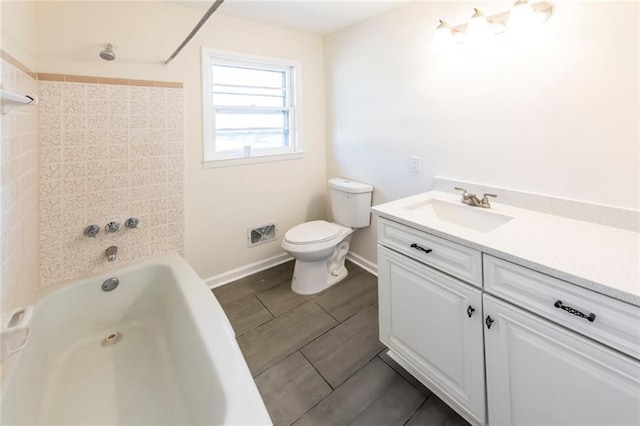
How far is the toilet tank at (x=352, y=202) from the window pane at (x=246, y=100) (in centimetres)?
91

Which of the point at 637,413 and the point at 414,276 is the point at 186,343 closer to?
the point at 414,276

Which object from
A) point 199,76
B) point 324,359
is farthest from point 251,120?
point 324,359

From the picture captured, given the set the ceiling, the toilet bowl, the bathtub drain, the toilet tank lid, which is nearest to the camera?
the bathtub drain

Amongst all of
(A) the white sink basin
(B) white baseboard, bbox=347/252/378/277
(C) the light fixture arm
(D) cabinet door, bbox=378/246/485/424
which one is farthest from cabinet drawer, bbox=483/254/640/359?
(B) white baseboard, bbox=347/252/378/277

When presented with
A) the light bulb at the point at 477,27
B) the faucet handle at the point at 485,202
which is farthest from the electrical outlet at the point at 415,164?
the light bulb at the point at 477,27

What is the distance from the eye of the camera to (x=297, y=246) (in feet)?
7.14

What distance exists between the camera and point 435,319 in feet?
4.36

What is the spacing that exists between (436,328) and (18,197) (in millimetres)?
1942

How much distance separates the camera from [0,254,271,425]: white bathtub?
1.04 metres

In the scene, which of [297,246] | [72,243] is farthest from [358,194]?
[72,243]

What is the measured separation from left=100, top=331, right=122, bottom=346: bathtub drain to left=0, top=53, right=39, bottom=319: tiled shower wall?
0.45 m

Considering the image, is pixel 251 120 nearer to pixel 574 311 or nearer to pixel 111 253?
pixel 111 253

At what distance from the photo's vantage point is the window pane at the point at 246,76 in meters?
2.31

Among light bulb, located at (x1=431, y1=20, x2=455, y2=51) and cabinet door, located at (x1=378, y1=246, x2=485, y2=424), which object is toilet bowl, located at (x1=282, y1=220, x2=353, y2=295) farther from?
light bulb, located at (x1=431, y1=20, x2=455, y2=51)
